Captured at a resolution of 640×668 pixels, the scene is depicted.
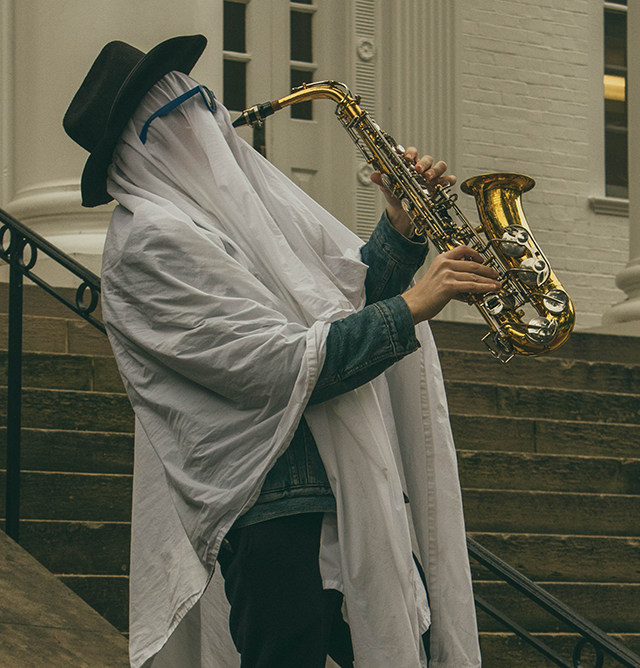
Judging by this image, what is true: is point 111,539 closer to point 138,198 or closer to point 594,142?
point 138,198

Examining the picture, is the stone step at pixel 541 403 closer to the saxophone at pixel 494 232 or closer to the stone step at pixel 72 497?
the stone step at pixel 72 497

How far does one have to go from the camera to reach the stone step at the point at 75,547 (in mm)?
3725

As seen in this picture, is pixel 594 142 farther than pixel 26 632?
Yes

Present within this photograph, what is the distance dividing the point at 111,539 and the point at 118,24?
10.9 ft

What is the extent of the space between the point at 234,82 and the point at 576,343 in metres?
3.57

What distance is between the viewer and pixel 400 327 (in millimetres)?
2094

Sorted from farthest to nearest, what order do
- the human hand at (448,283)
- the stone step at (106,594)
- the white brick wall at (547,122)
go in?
the white brick wall at (547,122) → the stone step at (106,594) → the human hand at (448,283)

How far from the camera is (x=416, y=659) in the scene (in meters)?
2.08

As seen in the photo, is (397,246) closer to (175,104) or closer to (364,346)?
(364,346)

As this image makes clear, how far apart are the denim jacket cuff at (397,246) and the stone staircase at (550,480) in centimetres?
183

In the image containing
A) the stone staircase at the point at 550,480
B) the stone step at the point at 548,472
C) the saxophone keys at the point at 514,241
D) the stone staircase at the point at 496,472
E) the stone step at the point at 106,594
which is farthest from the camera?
the stone step at the point at 548,472

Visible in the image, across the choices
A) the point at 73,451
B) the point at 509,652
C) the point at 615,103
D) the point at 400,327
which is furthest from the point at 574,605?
the point at 615,103

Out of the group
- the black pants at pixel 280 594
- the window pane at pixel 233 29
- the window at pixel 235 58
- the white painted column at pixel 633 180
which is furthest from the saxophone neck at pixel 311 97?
the window pane at pixel 233 29

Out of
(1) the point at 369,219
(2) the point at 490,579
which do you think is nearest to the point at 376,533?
(2) the point at 490,579
